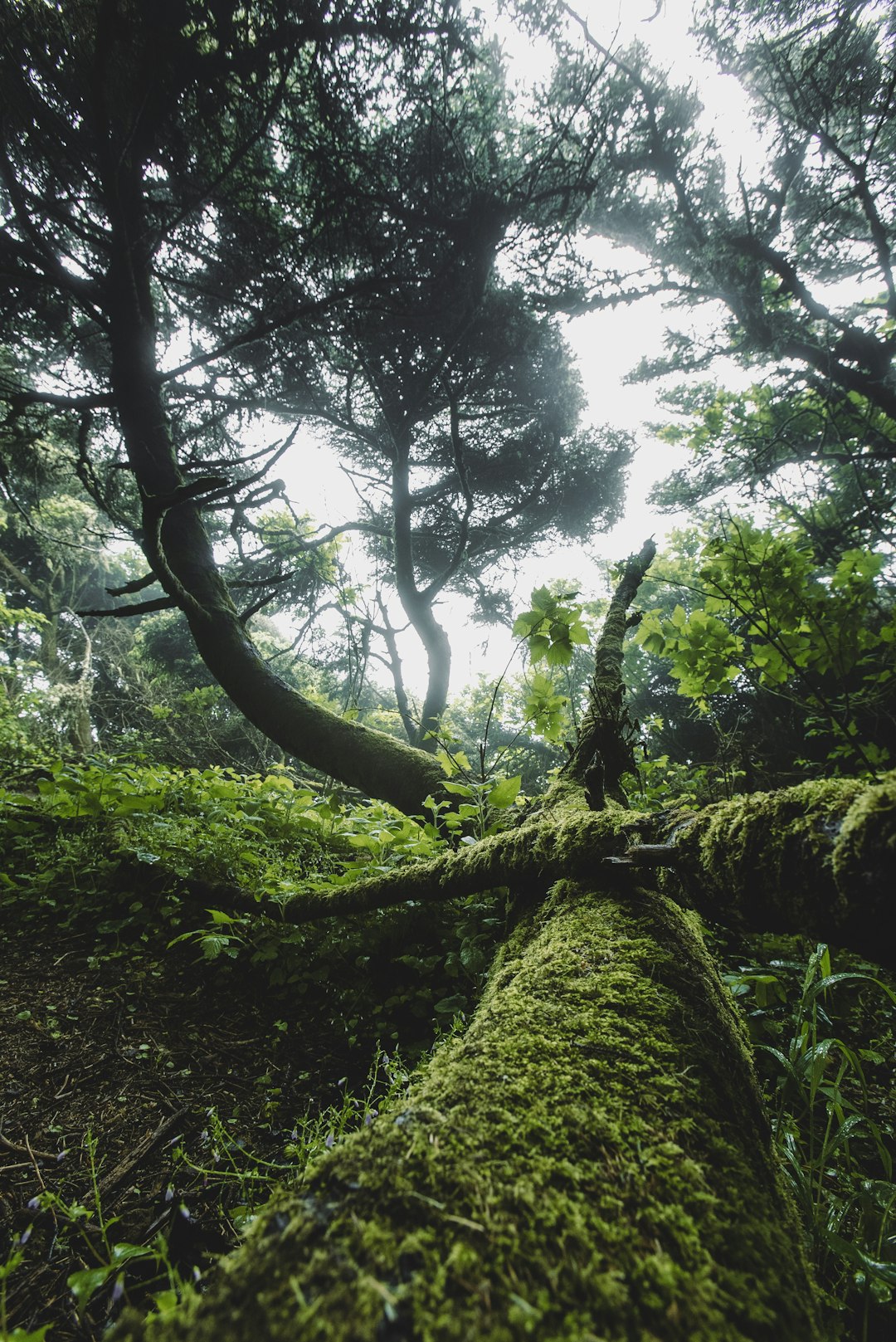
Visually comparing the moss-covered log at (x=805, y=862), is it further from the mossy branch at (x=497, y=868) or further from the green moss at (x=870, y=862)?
the mossy branch at (x=497, y=868)

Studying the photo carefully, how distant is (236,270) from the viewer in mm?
6113

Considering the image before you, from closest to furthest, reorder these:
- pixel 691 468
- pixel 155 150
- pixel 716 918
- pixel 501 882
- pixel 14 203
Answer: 1. pixel 716 918
2. pixel 501 882
3. pixel 14 203
4. pixel 155 150
5. pixel 691 468

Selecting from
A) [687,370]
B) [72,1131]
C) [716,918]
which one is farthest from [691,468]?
[72,1131]

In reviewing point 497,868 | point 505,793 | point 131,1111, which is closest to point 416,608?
point 505,793

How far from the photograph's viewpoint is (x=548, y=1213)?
1.93 feet

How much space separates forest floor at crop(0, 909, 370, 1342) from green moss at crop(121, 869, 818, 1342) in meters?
0.39

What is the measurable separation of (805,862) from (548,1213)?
2.40 ft

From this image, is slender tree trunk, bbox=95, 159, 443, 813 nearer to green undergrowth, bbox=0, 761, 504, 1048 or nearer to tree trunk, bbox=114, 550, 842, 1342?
green undergrowth, bbox=0, 761, 504, 1048

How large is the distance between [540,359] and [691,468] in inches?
261

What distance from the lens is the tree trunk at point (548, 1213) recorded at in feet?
1.55

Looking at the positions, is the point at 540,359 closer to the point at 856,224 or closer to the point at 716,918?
the point at 856,224

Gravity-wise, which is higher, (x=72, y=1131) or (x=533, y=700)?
(x=533, y=700)

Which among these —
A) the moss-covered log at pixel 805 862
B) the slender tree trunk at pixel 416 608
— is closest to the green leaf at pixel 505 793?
the moss-covered log at pixel 805 862

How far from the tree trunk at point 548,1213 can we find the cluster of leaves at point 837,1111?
0.55 metres
